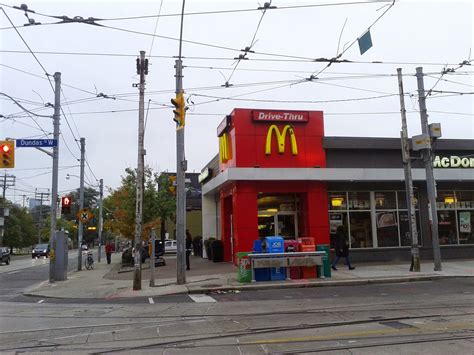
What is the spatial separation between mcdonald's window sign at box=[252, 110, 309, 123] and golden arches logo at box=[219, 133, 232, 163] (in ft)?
7.05

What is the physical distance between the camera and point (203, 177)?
1104 inches

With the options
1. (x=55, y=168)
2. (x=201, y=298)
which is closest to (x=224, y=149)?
(x=55, y=168)

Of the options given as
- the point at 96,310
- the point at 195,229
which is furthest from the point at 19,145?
the point at 195,229

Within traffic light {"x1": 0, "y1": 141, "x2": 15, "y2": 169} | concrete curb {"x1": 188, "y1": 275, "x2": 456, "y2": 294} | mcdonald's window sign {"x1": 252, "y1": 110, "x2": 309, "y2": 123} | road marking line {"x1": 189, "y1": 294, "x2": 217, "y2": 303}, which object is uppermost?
mcdonald's window sign {"x1": 252, "y1": 110, "x2": 309, "y2": 123}

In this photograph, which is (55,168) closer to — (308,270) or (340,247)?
(308,270)

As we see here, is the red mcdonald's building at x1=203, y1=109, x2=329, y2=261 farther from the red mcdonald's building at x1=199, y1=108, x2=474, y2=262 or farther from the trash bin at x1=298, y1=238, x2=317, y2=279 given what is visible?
the trash bin at x1=298, y1=238, x2=317, y2=279

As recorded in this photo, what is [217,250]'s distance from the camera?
25031mm

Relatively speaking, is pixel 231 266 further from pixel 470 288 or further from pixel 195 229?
pixel 195 229

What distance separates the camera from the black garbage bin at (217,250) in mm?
25016

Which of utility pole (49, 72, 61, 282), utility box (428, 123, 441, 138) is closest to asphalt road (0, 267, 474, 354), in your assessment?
utility box (428, 123, 441, 138)

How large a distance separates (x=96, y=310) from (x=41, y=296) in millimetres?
5140

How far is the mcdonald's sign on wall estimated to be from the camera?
69.1 feet

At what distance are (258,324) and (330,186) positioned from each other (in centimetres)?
1378

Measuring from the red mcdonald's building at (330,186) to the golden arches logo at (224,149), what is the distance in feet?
0.15
